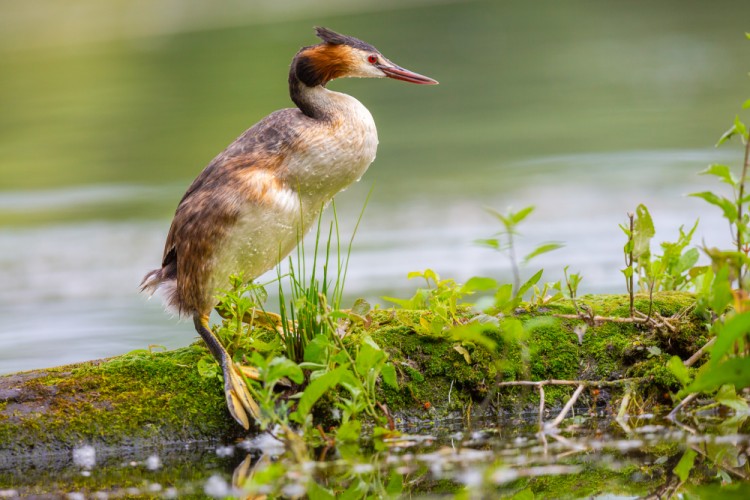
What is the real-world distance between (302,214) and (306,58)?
29.8 inches

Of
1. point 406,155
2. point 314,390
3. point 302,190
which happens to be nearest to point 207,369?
point 314,390

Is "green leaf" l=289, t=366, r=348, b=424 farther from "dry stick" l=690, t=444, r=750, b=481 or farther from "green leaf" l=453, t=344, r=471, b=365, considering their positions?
"dry stick" l=690, t=444, r=750, b=481

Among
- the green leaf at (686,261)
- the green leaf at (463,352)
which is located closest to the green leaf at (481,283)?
the green leaf at (463,352)

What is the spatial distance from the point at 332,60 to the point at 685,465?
2.51 m

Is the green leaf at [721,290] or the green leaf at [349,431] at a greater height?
the green leaf at [721,290]

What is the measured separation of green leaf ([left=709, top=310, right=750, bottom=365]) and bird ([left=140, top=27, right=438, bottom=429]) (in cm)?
180

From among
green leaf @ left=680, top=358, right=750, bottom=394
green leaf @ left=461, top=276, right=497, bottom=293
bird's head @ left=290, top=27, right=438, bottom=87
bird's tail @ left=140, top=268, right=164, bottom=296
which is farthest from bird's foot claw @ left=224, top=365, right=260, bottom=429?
green leaf @ left=680, top=358, right=750, bottom=394

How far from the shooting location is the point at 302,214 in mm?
4996

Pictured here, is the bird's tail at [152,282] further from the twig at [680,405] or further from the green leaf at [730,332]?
the green leaf at [730,332]

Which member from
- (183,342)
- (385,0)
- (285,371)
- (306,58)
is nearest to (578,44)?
(385,0)

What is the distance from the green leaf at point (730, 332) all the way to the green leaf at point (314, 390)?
1333 millimetres

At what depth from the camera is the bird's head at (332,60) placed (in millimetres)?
5199

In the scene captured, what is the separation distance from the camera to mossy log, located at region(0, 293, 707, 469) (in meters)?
4.33

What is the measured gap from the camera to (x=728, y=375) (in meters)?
3.90
